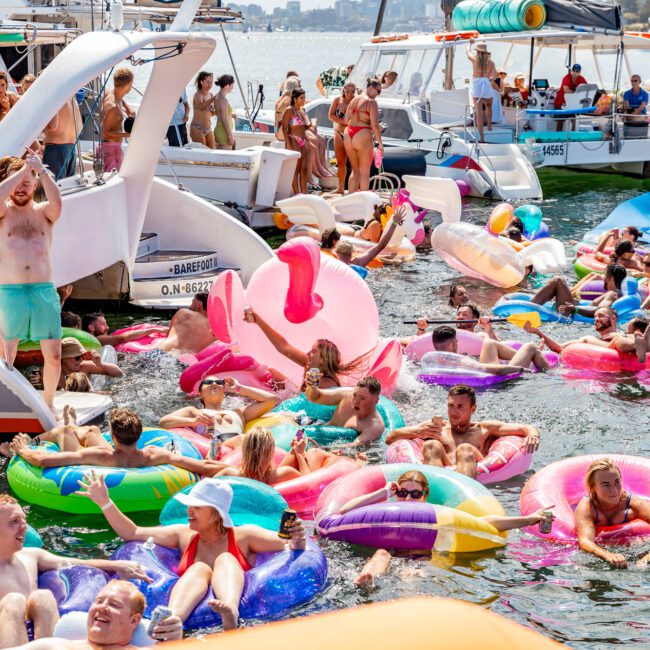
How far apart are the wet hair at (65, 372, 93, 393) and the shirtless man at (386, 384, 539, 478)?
2455mm

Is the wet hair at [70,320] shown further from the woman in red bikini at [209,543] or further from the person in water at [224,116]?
the person in water at [224,116]

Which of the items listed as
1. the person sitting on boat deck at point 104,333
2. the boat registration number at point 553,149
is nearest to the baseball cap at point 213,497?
the person sitting on boat deck at point 104,333

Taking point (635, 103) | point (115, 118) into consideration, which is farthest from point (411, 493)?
point (635, 103)

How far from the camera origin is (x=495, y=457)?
7.46 metres

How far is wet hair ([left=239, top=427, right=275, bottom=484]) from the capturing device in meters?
6.73

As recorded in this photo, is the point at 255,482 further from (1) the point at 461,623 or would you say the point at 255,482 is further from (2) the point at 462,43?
(2) the point at 462,43

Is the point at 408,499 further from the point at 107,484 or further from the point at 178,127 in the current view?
the point at 178,127

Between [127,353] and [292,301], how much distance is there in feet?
6.52

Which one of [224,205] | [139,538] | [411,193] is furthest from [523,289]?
[139,538]

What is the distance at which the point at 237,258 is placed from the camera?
40.5 ft

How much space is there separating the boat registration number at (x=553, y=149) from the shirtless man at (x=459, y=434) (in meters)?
12.6

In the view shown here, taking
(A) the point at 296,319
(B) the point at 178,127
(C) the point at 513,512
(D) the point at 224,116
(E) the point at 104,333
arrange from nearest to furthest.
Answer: (C) the point at 513,512
(A) the point at 296,319
(E) the point at 104,333
(B) the point at 178,127
(D) the point at 224,116

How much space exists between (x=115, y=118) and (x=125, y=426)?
23.3 ft

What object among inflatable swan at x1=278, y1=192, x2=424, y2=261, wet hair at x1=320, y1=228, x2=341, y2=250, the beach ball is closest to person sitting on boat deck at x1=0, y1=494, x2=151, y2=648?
wet hair at x1=320, y1=228, x2=341, y2=250
